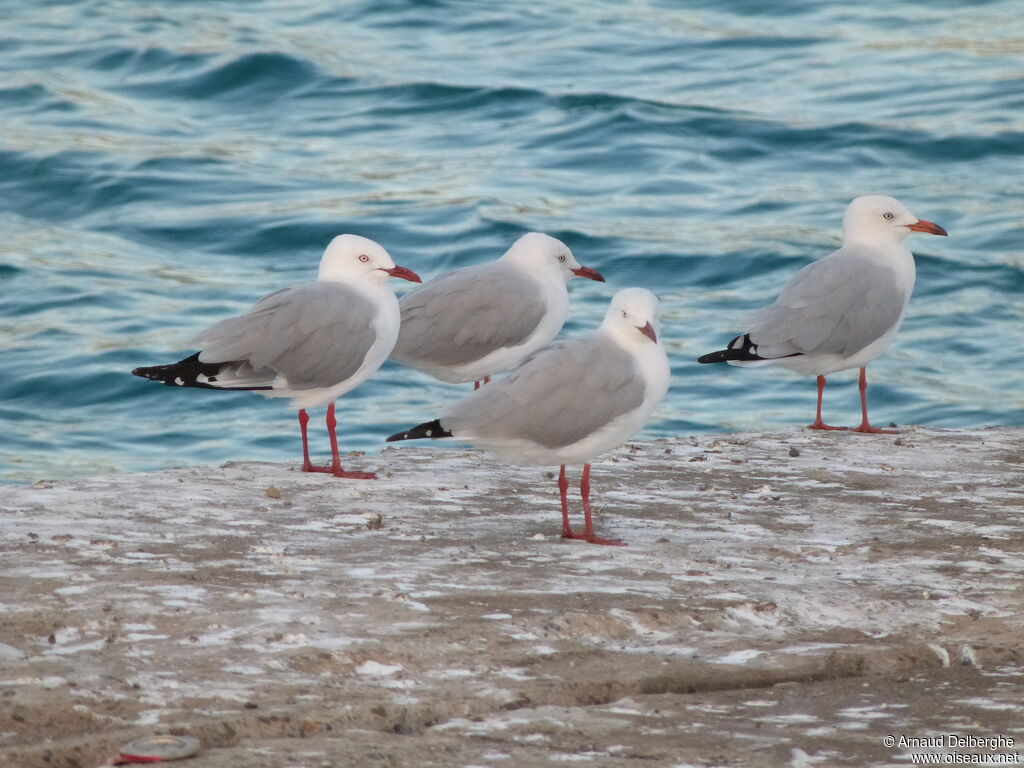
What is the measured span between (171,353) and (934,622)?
855cm

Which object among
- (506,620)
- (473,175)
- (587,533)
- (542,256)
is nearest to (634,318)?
(587,533)

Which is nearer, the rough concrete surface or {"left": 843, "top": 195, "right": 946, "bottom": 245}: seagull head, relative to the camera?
the rough concrete surface

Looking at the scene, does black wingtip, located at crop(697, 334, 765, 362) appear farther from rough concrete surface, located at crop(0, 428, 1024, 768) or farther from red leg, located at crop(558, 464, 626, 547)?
red leg, located at crop(558, 464, 626, 547)

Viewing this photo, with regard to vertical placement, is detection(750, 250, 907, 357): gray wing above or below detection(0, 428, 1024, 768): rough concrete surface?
above

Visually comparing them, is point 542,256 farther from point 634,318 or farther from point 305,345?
point 634,318

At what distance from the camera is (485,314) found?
7.88 metres

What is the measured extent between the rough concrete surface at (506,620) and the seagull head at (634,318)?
2.34 ft

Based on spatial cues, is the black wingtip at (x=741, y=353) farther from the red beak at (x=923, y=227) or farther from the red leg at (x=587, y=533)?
the red leg at (x=587, y=533)

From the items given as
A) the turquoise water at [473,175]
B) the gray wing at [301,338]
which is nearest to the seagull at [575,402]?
the gray wing at [301,338]

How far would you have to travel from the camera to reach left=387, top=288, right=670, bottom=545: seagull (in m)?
5.72

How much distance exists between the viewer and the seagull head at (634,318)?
230 inches

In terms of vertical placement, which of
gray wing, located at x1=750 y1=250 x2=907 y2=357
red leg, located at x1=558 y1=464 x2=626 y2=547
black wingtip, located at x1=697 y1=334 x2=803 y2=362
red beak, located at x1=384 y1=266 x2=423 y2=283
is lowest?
red leg, located at x1=558 y1=464 x2=626 y2=547

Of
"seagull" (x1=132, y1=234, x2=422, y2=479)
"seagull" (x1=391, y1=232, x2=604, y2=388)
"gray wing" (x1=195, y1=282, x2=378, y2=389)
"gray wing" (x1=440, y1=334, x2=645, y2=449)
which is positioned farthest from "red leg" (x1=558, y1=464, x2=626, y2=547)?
"seagull" (x1=391, y1=232, x2=604, y2=388)

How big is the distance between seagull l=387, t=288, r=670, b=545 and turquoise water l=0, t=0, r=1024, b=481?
5360mm
